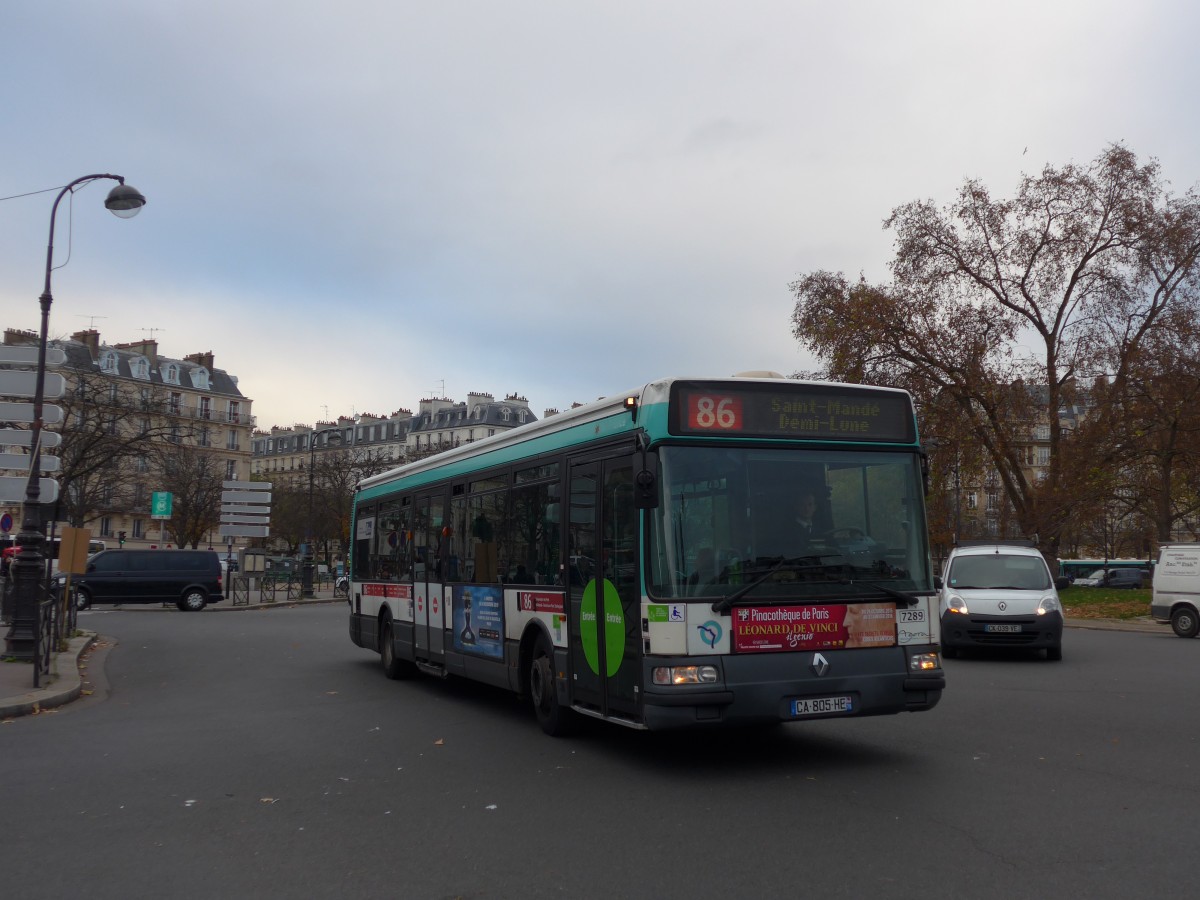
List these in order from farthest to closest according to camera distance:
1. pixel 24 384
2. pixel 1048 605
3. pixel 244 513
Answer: pixel 244 513 → pixel 1048 605 → pixel 24 384

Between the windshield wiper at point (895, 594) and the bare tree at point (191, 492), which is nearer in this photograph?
the windshield wiper at point (895, 594)

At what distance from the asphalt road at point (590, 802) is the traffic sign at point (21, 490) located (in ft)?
15.4

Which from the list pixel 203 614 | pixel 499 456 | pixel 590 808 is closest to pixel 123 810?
pixel 590 808

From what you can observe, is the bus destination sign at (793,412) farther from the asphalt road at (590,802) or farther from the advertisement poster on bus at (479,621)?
the advertisement poster on bus at (479,621)

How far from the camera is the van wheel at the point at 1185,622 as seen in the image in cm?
2398

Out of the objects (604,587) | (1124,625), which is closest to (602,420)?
(604,587)

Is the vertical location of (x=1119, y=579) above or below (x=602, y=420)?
below

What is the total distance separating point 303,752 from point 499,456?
3725 mm

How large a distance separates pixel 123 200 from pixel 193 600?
2113 centimetres

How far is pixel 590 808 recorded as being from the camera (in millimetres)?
7223

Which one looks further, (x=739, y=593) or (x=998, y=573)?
(x=998, y=573)

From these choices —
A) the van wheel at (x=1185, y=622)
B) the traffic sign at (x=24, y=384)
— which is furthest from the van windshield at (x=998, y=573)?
the traffic sign at (x=24, y=384)

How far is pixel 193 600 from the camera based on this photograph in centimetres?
3628

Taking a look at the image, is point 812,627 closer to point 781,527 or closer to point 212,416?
point 781,527
